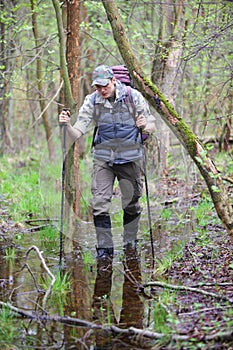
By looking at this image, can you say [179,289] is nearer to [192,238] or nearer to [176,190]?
[192,238]

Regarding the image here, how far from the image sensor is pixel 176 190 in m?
10.8

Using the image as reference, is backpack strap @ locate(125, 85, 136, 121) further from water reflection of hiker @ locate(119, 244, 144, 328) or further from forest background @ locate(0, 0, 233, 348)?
water reflection of hiker @ locate(119, 244, 144, 328)

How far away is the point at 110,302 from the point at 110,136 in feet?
7.59

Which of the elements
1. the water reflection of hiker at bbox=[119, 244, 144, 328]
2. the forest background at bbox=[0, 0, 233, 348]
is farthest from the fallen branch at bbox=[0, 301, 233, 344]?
the forest background at bbox=[0, 0, 233, 348]

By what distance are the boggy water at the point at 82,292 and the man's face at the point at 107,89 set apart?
6.39ft

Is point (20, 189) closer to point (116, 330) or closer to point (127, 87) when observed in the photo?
point (127, 87)

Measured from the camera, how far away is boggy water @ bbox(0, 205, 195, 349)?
Result: 13.7 feet

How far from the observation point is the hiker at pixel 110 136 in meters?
6.61

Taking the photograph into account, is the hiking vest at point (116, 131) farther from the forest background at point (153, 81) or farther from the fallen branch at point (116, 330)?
the fallen branch at point (116, 330)

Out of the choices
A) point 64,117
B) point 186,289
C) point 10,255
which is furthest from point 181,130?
point 10,255

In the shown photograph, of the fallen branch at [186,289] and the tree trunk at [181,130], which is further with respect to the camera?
the tree trunk at [181,130]

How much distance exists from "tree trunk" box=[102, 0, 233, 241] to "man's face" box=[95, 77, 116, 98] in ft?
1.43

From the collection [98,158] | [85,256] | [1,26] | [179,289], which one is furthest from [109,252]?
[1,26]

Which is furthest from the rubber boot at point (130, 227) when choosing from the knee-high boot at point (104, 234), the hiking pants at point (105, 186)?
the knee-high boot at point (104, 234)
